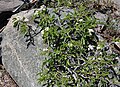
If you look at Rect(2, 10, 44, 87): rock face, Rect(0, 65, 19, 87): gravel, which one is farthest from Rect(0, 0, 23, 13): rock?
Rect(0, 65, 19, 87): gravel

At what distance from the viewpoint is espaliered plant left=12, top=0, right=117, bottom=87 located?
3.77 metres

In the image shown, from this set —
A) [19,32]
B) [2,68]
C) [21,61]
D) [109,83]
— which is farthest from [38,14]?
[109,83]

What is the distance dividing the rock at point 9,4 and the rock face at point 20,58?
1.88ft

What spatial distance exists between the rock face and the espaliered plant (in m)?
0.13

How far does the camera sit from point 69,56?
3910mm

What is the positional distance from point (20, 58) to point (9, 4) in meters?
1.29

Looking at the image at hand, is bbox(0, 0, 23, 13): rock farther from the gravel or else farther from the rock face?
the gravel

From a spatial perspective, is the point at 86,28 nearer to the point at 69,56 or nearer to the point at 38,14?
the point at 69,56

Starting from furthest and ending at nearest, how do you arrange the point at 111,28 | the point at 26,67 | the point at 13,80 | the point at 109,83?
the point at 111,28 → the point at 13,80 → the point at 26,67 → the point at 109,83

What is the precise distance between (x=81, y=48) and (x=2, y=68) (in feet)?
4.24

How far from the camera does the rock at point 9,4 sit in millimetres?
4977

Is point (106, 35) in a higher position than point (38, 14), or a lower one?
lower

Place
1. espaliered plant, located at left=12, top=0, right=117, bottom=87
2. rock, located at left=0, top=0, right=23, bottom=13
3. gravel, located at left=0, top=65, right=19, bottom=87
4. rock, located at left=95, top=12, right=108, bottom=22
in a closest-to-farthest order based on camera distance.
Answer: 1. espaliered plant, located at left=12, top=0, right=117, bottom=87
2. gravel, located at left=0, top=65, right=19, bottom=87
3. rock, located at left=95, top=12, right=108, bottom=22
4. rock, located at left=0, top=0, right=23, bottom=13

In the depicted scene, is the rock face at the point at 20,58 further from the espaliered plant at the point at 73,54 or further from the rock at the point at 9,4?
the rock at the point at 9,4
